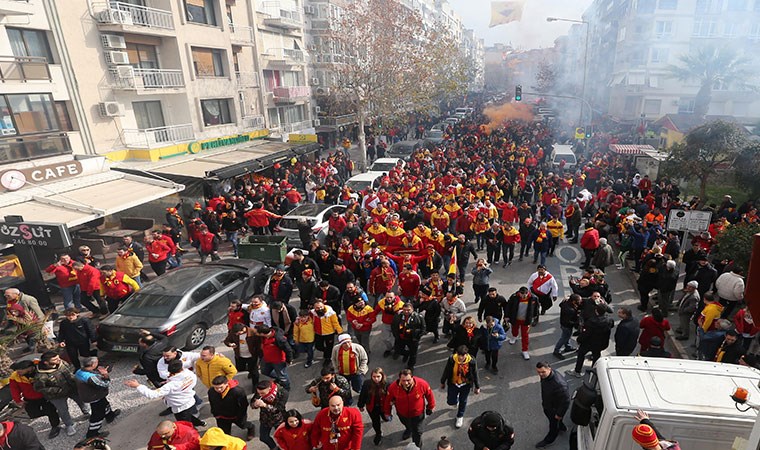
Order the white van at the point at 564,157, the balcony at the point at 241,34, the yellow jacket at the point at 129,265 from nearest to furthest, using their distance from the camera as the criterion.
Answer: the yellow jacket at the point at 129,265 → the white van at the point at 564,157 → the balcony at the point at 241,34

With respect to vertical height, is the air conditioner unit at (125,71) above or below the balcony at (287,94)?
above

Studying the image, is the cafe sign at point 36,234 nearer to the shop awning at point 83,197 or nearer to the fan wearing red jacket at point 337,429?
the shop awning at point 83,197

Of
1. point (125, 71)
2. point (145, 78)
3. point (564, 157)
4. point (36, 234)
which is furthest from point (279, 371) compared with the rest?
point (564, 157)

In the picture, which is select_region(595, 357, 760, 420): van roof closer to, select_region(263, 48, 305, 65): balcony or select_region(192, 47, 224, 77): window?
select_region(192, 47, 224, 77): window

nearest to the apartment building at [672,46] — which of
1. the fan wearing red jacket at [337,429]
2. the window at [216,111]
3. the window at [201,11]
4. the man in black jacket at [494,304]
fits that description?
the window at [216,111]

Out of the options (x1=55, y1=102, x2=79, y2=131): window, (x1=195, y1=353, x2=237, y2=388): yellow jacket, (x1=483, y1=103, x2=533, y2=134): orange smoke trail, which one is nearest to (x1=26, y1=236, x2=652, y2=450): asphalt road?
(x1=195, y1=353, x2=237, y2=388): yellow jacket

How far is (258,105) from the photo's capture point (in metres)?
26.6

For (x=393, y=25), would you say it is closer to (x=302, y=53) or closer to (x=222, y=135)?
(x=302, y=53)

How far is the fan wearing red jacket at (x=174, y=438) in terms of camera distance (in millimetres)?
4746

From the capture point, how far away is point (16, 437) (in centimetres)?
526

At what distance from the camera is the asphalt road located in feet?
22.2

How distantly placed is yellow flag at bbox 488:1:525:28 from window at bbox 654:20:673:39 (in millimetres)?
28176

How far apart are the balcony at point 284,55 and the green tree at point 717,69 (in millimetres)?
31675

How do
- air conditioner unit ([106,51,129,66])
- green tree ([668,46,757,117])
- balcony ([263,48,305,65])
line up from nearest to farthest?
air conditioner unit ([106,51,129,66]), balcony ([263,48,305,65]), green tree ([668,46,757,117])
